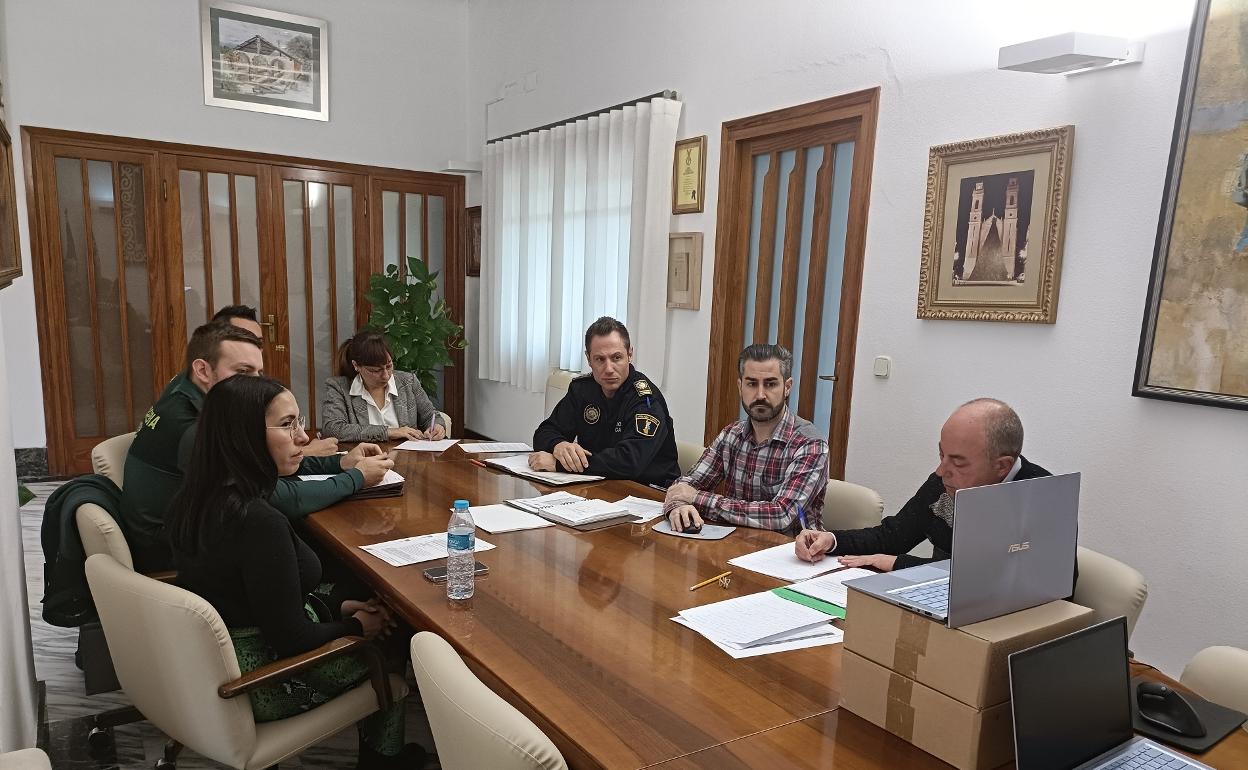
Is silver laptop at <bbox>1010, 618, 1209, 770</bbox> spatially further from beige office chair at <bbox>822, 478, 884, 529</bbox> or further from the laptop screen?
beige office chair at <bbox>822, 478, 884, 529</bbox>

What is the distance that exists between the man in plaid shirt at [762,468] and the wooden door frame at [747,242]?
0.59 m

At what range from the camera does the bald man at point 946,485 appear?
1733 mm

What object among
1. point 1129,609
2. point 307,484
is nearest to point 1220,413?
point 1129,609

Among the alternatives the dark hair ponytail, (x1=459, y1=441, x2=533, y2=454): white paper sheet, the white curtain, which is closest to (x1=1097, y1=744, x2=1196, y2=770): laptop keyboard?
the dark hair ponytail

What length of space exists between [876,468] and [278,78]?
5054 mm

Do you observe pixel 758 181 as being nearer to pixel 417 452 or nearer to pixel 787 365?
pixel 787 365

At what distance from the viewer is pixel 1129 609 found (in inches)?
66.0

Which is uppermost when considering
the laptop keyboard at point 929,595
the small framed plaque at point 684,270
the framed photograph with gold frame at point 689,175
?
the framed photograph with gold frame at point 689,175

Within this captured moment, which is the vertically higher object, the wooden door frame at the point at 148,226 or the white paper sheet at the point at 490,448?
the wooden door frame at the point at 148,226

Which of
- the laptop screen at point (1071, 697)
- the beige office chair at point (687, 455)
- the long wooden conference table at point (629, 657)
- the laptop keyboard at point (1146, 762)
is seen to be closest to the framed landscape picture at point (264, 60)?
the beige office chair at point (687, 455)

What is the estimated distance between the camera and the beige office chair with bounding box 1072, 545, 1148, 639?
1678 millimetres

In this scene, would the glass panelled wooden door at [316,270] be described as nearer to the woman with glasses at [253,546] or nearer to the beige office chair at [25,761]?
the woman with glasses at [253,546]

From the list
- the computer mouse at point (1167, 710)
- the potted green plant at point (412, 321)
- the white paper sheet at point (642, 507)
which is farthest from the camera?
the potted green plant at point (412, 321)

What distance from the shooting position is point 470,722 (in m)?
1.05
